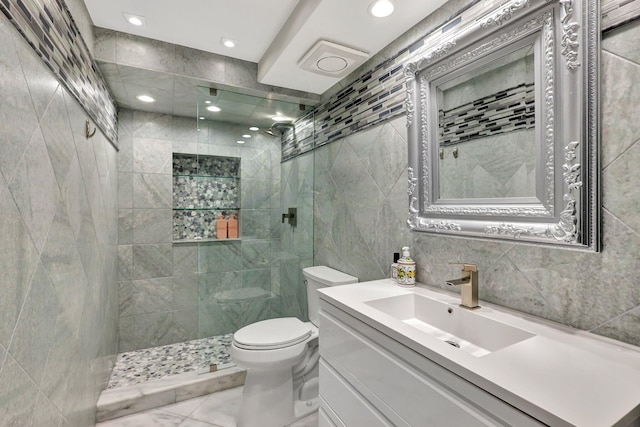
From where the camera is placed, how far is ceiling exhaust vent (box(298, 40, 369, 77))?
1.60m

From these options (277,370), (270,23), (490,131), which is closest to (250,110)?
(270,23)

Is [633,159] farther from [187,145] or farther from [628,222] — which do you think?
[187,145]

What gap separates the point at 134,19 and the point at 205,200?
1.55 m

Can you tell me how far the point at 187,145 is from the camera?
112 inches

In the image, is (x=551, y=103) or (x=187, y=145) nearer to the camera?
(x=551, y=103)

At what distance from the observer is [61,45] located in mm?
1165

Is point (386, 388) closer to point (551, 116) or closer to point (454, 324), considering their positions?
point (454, 324)

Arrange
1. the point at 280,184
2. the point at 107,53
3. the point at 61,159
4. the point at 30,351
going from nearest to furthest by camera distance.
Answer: the point at 30,351
the point at 61,159
the point at 107,53
the point at 280,184

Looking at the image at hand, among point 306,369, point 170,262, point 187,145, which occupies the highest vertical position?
point 187,145

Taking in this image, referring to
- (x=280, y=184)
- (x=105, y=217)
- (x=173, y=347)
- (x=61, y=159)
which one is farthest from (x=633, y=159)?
(x=173, y=347)

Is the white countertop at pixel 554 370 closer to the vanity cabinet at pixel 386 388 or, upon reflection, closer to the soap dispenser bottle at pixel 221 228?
the vanity cabinet at pixel 386 388

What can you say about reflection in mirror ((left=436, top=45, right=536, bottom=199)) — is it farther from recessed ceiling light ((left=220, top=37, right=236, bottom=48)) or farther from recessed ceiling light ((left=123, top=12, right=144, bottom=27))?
recessed ceiling light ((left=123, top=12, right=144, bottom=27))

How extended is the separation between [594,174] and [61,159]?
1880mm

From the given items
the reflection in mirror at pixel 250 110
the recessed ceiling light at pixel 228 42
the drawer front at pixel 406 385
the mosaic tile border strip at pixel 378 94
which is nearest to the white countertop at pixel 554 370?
the drawer front at pixel 406 385
